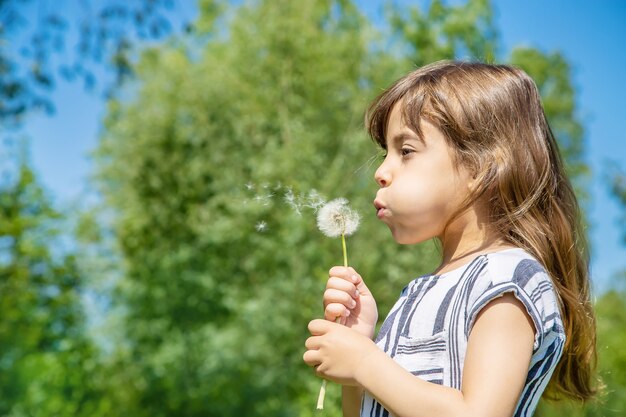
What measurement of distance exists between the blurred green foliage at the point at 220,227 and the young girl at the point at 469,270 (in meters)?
6.30

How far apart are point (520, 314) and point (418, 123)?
385 millimetres

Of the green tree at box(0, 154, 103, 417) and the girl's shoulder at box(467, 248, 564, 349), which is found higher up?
the green tree at box(0, 154, 103, 417)

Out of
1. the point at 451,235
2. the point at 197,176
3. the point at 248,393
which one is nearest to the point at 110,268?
the point at 197,176

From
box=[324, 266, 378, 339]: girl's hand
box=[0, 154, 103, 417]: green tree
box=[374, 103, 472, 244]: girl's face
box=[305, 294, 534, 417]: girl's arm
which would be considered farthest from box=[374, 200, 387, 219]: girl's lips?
box=[0, 154, 103, 417]: green tree

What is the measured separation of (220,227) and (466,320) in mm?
7669

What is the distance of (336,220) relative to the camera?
1610mm

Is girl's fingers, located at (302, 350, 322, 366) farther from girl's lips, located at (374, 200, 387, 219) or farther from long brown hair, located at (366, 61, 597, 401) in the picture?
long brown hair, located at (366, 61, 597, 401)

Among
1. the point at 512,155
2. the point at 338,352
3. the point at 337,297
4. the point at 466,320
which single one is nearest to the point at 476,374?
the point at 466,320

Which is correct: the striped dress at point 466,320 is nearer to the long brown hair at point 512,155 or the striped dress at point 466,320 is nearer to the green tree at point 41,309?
the long brown hair at point 512,155

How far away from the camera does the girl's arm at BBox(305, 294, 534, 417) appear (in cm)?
122

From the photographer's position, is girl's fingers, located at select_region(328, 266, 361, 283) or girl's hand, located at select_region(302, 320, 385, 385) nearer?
girl's hand, located at select_region(302, 320, 385, 385)

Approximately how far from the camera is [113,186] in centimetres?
991

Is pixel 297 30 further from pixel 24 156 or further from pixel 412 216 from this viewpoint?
pixel 412 216

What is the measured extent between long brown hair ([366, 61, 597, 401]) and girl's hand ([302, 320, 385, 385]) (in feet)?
1.07
